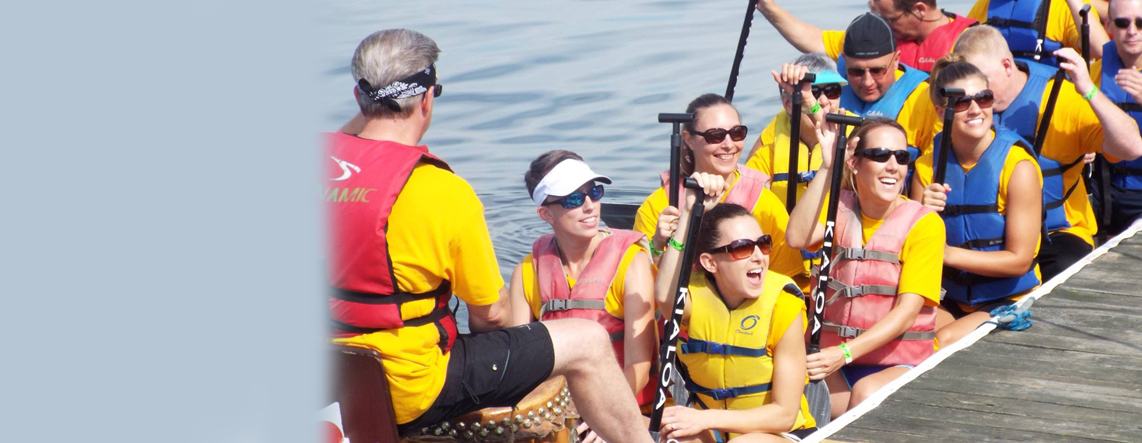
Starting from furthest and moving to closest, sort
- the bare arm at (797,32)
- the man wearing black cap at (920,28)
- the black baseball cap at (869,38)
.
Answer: the bare arm at (797,32) → the man wearing black cap at (920,28) → the black baseball cap at (869,38)

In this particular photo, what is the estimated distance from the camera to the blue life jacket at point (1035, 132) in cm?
452

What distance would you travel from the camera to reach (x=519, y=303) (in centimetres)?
351

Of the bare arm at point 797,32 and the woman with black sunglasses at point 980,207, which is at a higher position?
the bare arm at point 797,32

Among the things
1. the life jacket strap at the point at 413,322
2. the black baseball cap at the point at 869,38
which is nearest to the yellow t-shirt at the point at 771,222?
the black baseball cap at the point at 869,38

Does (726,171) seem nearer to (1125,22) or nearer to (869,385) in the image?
(869,385)

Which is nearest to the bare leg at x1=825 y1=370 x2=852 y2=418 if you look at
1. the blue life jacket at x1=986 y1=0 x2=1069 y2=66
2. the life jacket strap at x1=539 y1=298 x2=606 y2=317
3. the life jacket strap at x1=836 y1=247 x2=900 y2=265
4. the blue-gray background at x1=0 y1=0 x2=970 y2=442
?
the life jacket strap at x1=836 y1=247 x2=900 y2=265

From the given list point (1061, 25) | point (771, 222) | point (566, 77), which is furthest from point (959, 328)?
point (566, 77)

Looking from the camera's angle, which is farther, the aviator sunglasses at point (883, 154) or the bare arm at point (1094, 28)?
the bare arm at point (1094, 28)

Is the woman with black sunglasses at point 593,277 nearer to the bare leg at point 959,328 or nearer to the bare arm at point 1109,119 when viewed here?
the bare leg at point 959,328

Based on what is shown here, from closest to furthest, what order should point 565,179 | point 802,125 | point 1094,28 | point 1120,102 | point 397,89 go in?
point 397,89, point 565,179, point 802,125, point 1120,102, point 1094,28

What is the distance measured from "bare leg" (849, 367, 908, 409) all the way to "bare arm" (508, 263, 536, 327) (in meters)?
1.04

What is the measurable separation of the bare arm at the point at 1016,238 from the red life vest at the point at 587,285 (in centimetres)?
125

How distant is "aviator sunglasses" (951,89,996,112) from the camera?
388cm

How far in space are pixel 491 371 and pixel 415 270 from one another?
32 cm
